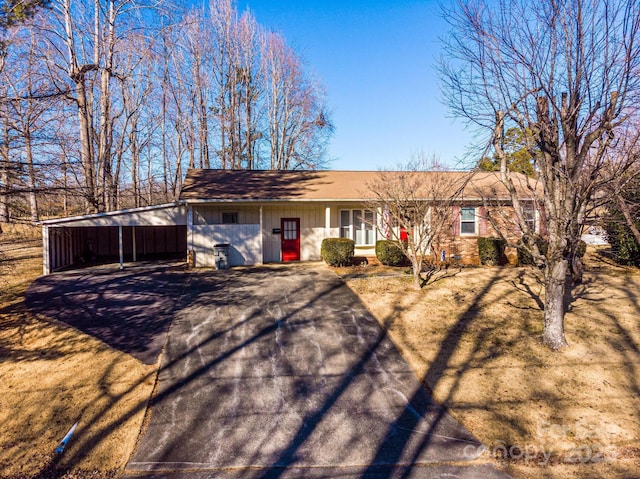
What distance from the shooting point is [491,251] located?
44.3ft

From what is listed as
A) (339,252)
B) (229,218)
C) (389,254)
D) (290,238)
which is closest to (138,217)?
(229,218)

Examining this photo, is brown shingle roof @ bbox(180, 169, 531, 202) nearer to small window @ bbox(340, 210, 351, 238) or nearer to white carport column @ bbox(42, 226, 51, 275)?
small window @ bbox(340, 210, 351, 238)

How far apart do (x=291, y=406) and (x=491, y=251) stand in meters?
11.2

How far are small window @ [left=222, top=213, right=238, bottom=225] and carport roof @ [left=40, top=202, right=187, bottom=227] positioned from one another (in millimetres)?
1496

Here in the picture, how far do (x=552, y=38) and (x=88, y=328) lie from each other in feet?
32.4

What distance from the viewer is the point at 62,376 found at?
5.51 m

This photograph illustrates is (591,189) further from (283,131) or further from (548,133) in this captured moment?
(283,131)

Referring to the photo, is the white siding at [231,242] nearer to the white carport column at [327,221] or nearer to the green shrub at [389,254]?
the white carport column at [327,221]

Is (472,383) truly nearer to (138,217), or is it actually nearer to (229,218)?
(229,218)

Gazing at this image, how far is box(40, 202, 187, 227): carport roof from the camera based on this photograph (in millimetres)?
12719

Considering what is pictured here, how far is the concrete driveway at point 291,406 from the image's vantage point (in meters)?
3.81

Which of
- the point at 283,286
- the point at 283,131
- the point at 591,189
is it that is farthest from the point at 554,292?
the point at 283,131

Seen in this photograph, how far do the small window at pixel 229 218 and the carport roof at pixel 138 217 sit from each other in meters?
1.50

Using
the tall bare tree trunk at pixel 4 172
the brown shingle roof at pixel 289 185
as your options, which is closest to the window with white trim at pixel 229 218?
the brown shingle roof at pixel 289 185
